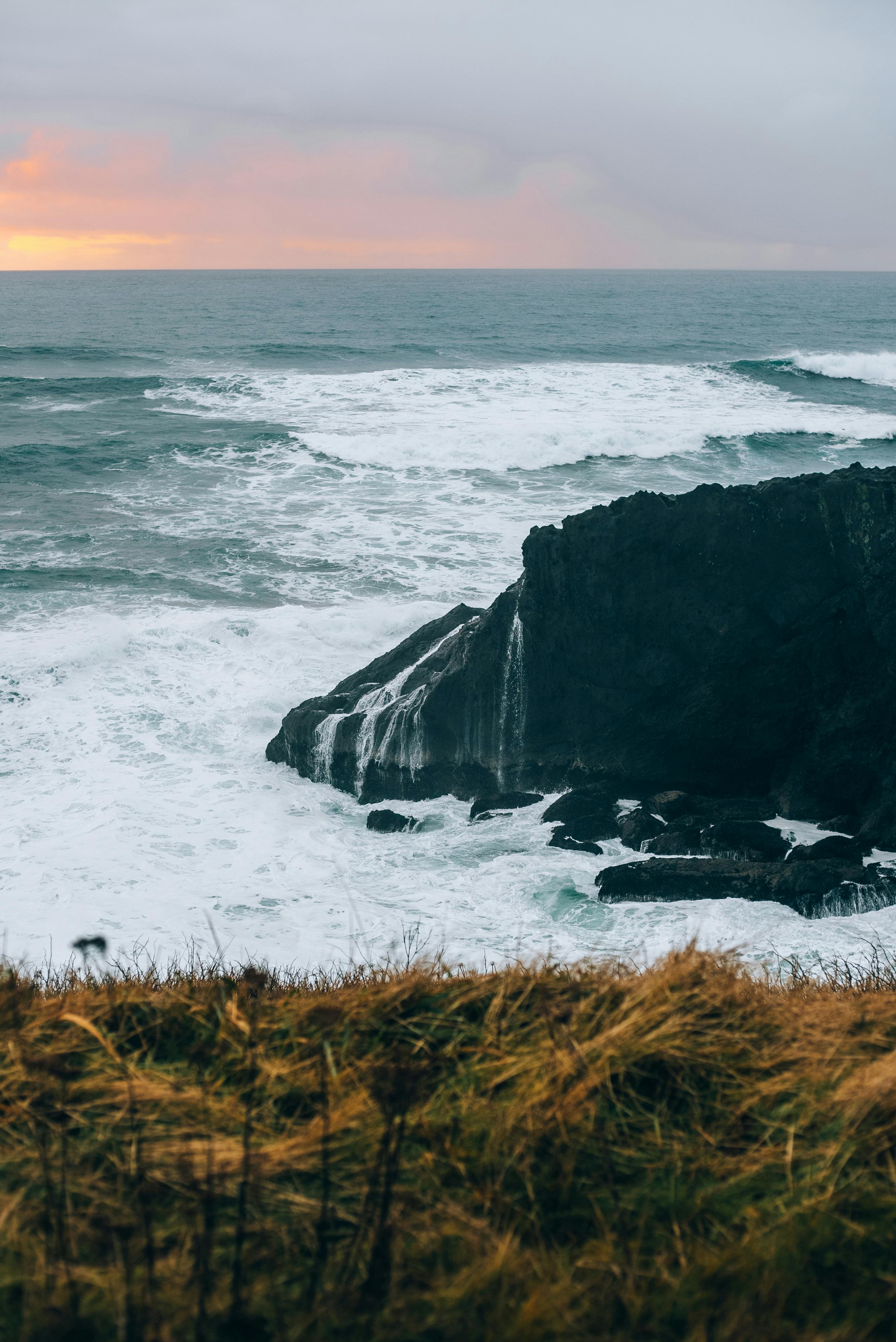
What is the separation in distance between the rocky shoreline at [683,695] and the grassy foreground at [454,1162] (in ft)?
18.6

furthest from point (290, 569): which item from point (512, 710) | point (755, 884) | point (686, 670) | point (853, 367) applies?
point (853, 367)

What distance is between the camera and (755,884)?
366 inches

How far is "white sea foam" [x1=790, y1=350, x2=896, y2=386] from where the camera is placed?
182ft

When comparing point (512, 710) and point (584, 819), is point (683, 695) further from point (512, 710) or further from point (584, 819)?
point (512, 710)

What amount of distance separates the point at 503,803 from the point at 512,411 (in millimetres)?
30111

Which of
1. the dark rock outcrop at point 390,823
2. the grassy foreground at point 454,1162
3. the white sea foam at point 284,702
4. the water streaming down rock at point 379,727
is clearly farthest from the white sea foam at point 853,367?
the grassy foreground at point 454,1162

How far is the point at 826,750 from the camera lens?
418 inches

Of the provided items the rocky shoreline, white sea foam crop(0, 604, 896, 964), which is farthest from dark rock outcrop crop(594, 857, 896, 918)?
white sea foam crop(0, 604, 896, 964)

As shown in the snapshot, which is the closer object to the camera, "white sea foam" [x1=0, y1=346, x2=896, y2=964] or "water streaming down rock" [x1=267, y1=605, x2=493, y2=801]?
"white sea foam" [x1=0, y1=346, x2=896, y2=964]

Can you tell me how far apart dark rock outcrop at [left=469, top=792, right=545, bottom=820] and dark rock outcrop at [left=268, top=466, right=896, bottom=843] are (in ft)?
0.77

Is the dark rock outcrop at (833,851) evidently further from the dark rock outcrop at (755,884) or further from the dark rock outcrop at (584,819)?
the dark rock outcrop at (584,819)

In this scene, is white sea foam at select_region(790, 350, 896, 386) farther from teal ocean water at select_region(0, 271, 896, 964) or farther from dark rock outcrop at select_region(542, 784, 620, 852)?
dark rock outcrop at select_region(542, 784, 620, 852)

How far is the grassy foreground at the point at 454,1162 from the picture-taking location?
9.04 feet

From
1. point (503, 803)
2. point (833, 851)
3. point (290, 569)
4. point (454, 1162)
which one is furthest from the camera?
point (290, 569)
